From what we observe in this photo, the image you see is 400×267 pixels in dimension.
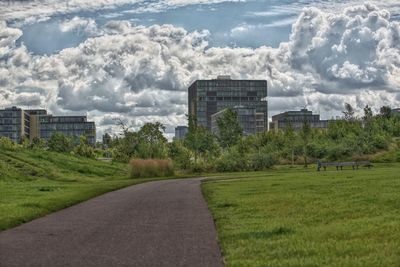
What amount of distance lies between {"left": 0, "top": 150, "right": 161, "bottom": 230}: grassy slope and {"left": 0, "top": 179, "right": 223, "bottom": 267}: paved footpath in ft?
4.75

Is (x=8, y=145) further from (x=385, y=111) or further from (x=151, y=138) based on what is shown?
(x=385, y=111)

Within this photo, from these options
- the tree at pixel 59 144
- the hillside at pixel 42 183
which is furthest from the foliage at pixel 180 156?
the tree at pixel 59 144

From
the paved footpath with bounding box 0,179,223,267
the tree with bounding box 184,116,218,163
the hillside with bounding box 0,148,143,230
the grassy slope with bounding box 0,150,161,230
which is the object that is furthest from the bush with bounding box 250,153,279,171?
the paved footpath with bounding box 0,179,223,267

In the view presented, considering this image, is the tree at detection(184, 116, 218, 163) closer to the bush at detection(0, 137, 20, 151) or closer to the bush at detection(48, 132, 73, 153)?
the bush at detection(0, 137, 20, 151)

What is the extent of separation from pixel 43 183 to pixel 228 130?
71.3 meters

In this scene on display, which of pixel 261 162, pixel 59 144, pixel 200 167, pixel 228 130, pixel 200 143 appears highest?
pixel 228 130

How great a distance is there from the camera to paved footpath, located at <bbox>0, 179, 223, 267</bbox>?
12.3m

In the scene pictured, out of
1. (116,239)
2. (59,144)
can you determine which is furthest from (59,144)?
(116,239)

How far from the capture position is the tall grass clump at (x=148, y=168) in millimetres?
69438

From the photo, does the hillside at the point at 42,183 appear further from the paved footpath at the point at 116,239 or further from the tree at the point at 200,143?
Answer: the tree at the point at 200,143

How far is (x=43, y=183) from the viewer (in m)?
52.6

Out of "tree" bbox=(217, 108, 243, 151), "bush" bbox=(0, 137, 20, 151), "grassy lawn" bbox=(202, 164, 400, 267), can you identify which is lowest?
"grassy lawn" bbox=(202, 164, 400, 267)

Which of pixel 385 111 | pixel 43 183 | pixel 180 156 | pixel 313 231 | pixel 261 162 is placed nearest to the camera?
pixel 313 231

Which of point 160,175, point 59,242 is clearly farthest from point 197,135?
point 59,242
